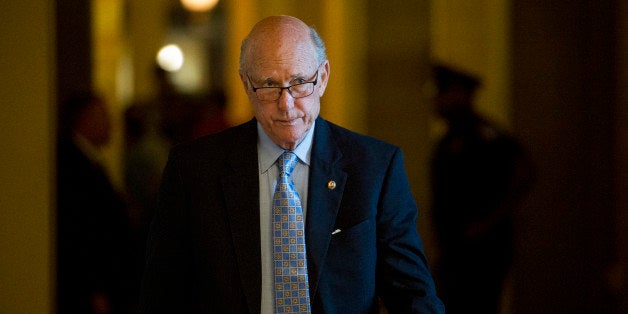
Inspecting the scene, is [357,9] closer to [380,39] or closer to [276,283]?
[380,39]

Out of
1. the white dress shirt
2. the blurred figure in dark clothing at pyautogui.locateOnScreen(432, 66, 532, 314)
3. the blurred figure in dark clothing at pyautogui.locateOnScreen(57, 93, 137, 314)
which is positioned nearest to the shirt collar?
the white dress shirt

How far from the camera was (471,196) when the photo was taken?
512 centimetres

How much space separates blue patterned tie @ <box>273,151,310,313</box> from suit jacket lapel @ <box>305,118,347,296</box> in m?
0.02

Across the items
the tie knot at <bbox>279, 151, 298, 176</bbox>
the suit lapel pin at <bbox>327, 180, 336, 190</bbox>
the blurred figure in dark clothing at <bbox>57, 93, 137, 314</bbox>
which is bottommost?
the blurred figure in dark clothing at <bbox>57, 93, 137, 314</bbox>

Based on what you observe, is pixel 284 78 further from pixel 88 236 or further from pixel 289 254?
pixel 88 236

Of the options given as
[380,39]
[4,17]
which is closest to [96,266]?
[4,17]

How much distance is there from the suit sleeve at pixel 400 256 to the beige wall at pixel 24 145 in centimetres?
285

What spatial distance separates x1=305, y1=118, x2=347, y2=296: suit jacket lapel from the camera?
185 cm

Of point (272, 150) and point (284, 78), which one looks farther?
point (272, 150)

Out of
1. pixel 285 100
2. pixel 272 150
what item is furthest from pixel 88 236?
pixel 285 100

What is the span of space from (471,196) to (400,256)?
3.32 meters

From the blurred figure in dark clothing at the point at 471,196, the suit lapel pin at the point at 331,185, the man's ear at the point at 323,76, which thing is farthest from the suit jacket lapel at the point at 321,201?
the blurred figure in dark clothing at the point at 471,196

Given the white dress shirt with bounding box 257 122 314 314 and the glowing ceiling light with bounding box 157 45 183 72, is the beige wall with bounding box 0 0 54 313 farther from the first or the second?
the glowing ceiling light with bounding box 157 45 183 72

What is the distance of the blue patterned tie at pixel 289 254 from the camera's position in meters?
1.83
